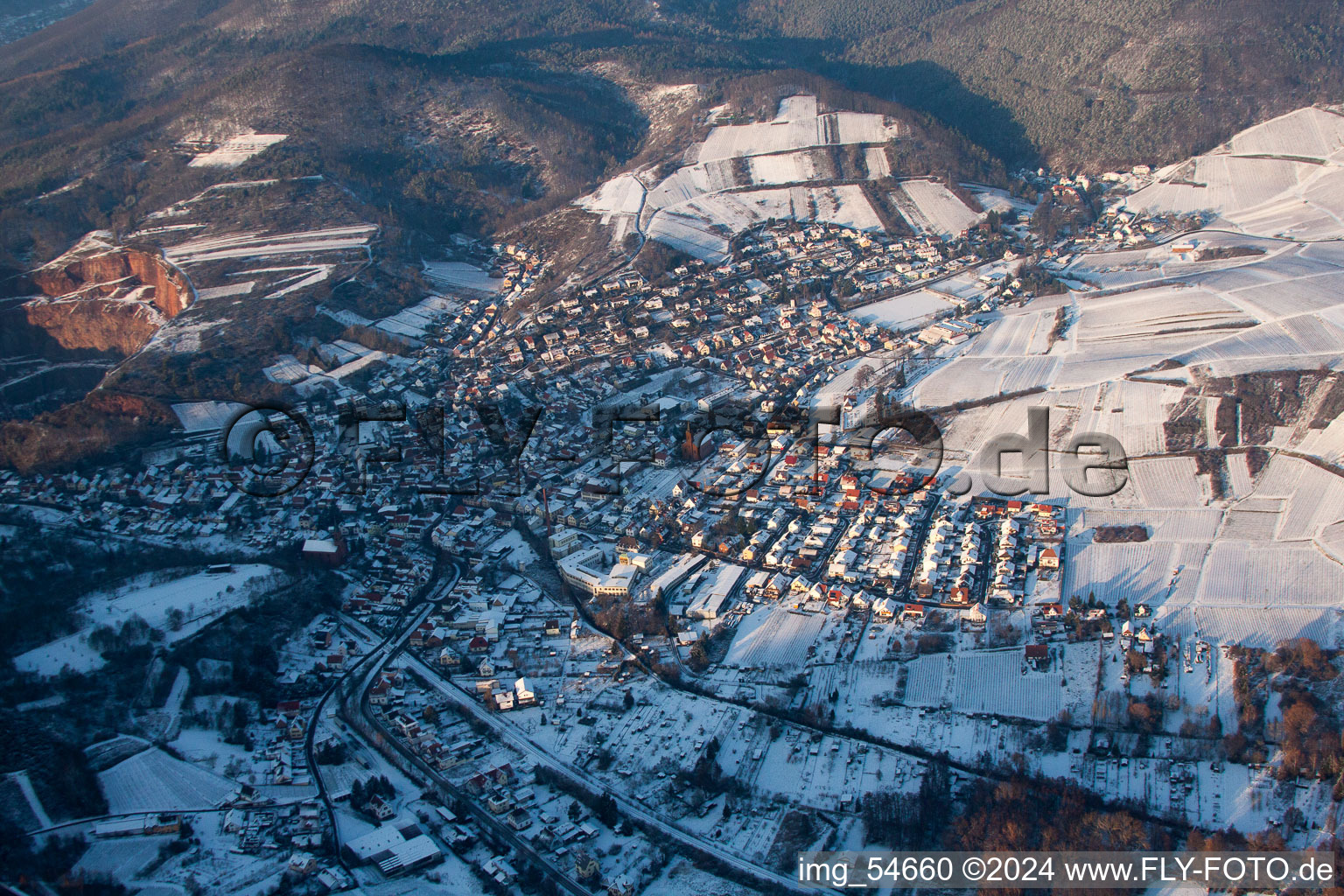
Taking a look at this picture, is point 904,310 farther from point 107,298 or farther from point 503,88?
point 107,298

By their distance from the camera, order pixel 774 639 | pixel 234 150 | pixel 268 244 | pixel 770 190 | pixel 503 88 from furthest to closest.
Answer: pixel 503 88, pixel 234 150, pixel 770 190, pixel 268 244, pixel 774 639

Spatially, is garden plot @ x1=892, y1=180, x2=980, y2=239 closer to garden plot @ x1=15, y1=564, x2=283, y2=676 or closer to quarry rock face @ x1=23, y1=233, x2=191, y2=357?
quarry rock face @ x1=23, y1=233, x2=191, y2=357

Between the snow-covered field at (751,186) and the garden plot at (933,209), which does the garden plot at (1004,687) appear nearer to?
the snow-covered field at (751,186)

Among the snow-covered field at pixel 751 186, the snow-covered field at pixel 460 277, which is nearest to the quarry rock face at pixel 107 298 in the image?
the snow-covered field at pixel 460 277

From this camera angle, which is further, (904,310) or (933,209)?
(933,209)

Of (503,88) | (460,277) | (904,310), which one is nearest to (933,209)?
(904,310)

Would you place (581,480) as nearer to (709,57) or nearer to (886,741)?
(886,741)
